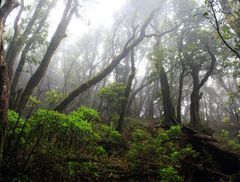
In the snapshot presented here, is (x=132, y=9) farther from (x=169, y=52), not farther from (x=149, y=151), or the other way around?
(x=149, y=151)

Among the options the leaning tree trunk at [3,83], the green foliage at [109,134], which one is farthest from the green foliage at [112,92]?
the leaning tree trunk at [3,83]

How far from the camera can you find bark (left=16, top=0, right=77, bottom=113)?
493 inches

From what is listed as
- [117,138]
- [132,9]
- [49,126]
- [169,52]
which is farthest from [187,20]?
[49,126]

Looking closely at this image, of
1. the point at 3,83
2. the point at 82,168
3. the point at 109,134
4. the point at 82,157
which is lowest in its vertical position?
the point at 82,168

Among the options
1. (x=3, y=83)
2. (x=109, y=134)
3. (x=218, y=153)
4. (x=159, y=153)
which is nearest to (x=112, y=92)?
(x=109, y=134)

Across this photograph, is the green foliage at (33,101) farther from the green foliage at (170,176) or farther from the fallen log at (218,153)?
the fallen log at (218,153)

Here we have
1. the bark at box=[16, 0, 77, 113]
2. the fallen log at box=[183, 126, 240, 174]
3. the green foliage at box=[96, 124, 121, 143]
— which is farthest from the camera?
the bark at box=[16, 0, 77, 113]

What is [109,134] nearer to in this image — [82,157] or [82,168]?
[82,157]

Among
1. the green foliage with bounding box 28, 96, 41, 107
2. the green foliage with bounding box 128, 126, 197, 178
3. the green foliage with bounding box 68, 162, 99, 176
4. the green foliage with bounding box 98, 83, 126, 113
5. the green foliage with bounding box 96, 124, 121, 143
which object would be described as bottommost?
the green foliage with bounding box 68, 162, 99, 176

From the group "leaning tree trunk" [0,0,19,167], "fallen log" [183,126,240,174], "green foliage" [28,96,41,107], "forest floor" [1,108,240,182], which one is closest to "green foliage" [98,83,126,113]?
"green foliage" [28,96,41,107]

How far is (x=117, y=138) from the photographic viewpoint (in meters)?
10.7

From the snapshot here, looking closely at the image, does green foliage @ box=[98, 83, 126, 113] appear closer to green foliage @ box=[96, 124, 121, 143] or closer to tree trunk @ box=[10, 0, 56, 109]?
green foliage @ box=[96, 124, 121, 143]

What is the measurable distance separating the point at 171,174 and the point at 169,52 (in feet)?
33.8

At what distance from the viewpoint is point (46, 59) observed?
555 inches
